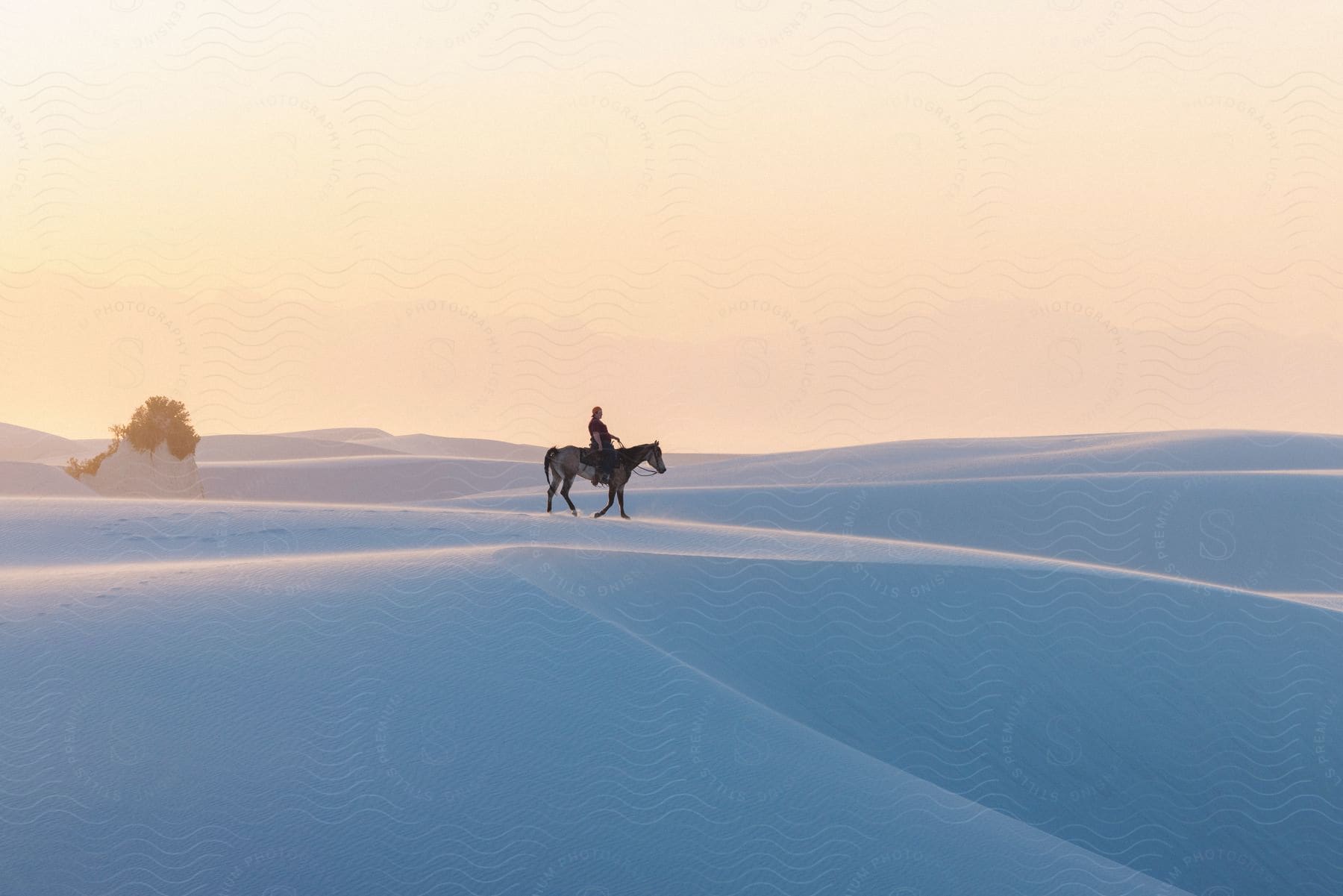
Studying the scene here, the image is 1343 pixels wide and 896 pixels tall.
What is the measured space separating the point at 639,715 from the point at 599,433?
10.2 meters

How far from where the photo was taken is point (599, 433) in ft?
67.2

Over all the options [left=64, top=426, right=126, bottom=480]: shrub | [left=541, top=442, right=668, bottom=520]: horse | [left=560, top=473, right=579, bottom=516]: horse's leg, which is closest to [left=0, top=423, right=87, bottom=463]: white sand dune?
[left=64, top=426, right=126, bottom=480]: shrub

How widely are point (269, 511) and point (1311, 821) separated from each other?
17.4 metres

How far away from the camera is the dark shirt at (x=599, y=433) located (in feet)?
67.2

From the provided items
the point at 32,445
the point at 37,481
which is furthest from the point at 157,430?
the point at 32,445

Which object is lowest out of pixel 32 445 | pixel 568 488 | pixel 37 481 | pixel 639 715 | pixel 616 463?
pixel 639 715

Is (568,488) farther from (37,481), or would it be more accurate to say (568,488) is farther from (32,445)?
(32,445)

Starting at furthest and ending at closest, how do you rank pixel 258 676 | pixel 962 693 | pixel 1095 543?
1. pixel 1095 543
2. pixel 962 693
3. pixel 258 676

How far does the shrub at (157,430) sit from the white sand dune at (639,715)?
65.9ft

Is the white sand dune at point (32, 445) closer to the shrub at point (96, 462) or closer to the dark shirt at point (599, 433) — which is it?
the shrub at point (96, 462)

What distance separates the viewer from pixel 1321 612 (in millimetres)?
16031

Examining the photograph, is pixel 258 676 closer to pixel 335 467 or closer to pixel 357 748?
pixel 357 748

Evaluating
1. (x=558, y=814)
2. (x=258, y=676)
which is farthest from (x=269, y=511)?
(x=558, y=814)

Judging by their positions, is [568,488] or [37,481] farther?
[37,481]
